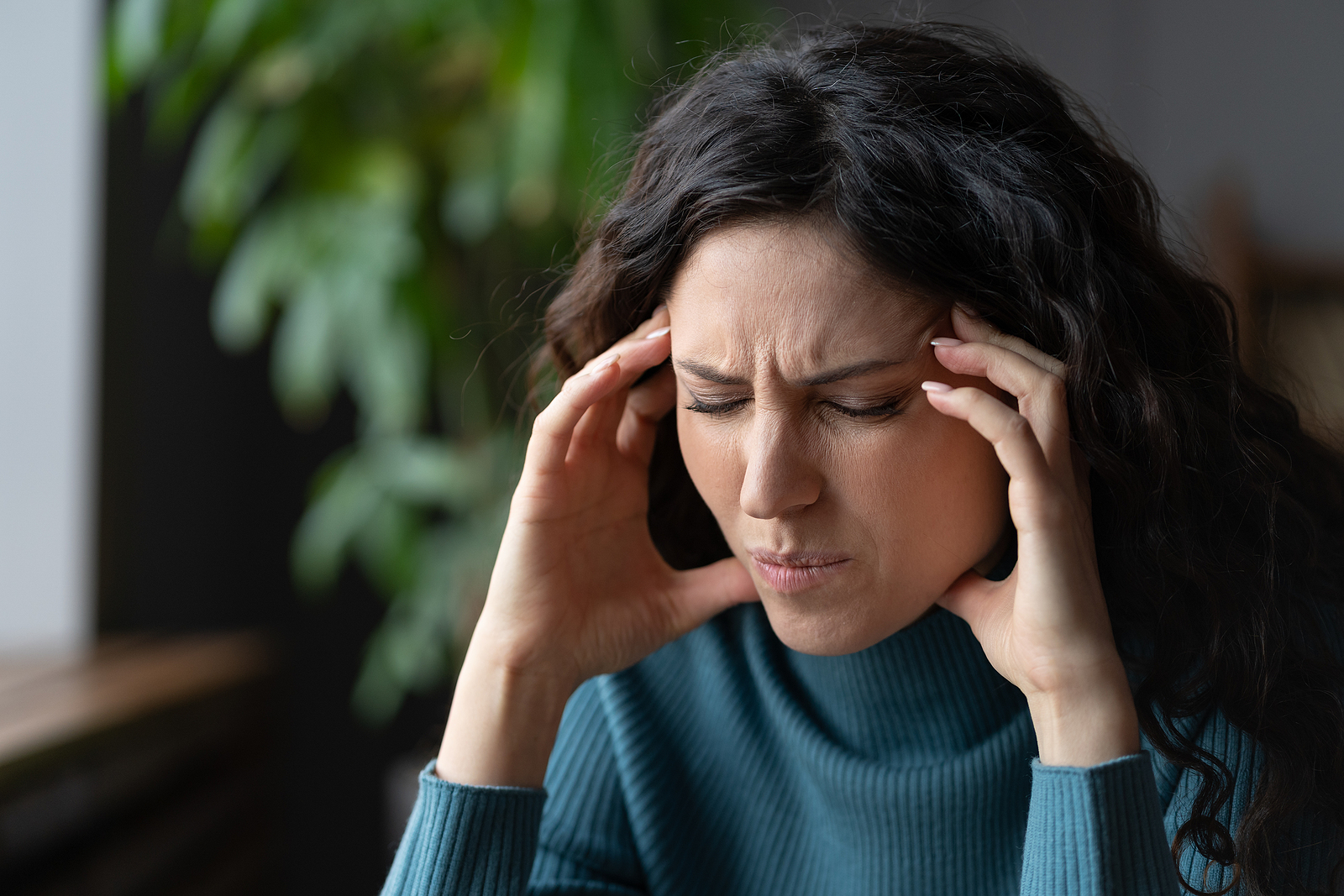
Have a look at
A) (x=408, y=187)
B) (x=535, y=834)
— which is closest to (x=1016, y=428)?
(x=535, y=834)

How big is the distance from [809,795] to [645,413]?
0.39 meters

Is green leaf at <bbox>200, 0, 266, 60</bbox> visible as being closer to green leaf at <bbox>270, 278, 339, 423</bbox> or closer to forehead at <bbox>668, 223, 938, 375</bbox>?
green leaf at <bbox>270, 278, 339, 423</bbox>

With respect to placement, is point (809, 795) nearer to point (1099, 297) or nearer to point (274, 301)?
point (1099, 297)

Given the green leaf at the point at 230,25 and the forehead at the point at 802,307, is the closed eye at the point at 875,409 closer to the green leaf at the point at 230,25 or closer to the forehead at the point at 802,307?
the forehead at the point at 802,307

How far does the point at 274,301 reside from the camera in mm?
2025

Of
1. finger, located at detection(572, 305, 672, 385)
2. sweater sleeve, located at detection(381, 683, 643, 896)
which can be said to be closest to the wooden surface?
sweater sleeve, located at detection(381, 683, 643, 896)

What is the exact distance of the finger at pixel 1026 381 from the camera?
76 cm

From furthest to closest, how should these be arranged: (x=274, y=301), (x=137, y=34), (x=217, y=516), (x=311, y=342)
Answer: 1. (x=217, y=516)
2. (x=274, y=301)
3. (x=311, y=342)
4. (x=137, y=34)

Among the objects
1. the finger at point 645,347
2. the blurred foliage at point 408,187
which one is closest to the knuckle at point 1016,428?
A: the finger at point 645,347

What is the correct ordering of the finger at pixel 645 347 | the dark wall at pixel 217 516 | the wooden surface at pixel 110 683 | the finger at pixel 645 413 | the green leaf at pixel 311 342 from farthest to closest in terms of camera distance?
the dark wall at pixel 217 516, the green leaf at pixel 311 342, the wooden surface at pixel 110 683, the finger at pixel 645 413, the finger at pixel 645 347

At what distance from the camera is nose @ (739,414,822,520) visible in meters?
0.77

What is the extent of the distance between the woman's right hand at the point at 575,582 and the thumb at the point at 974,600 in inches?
7.7

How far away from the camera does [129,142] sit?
6.73ft

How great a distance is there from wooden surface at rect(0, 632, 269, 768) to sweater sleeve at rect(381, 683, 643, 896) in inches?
29.9
